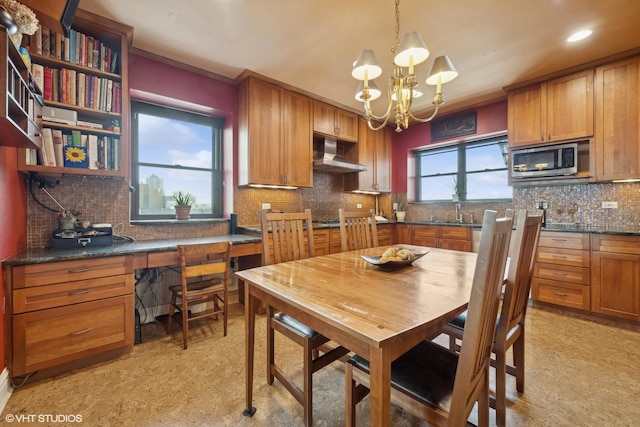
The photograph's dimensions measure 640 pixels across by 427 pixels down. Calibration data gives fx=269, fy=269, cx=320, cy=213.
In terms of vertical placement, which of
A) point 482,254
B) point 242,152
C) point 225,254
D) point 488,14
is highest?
point 488,14

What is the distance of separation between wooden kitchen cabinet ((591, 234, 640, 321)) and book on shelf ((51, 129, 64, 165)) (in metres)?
4.83

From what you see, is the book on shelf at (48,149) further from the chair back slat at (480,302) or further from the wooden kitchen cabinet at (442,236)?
the wooden kitchen cabinet at (442,236)

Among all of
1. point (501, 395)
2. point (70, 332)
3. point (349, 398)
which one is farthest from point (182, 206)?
point (501, 395)

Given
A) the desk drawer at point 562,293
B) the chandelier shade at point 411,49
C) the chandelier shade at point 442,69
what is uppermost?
the chandelier shade at point 411,49

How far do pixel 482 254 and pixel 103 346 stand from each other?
2.51 m

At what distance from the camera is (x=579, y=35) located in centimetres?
238

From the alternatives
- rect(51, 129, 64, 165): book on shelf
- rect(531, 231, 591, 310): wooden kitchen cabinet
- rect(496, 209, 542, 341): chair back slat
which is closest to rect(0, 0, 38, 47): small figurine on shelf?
rect(51, 129, 64, 165): book on shelf

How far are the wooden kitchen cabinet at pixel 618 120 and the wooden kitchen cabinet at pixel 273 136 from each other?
3.21 meters

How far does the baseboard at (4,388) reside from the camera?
5.06 feet

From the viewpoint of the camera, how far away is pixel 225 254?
2434 millimetres

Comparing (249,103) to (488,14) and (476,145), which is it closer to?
(488,14)

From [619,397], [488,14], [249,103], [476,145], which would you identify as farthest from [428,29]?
[619,397]

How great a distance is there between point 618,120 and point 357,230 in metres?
2.94

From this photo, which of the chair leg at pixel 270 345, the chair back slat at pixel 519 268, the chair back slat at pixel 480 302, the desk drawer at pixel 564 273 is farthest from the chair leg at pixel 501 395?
the desk drawer at pixel 564 273
